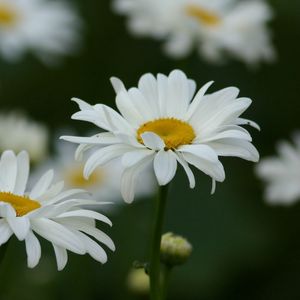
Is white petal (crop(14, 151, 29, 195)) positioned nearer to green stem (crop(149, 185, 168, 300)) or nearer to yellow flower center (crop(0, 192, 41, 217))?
yellow flower center (crop(0, 192, 41, 217))

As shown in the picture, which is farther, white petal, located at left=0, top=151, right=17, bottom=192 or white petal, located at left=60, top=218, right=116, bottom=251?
white petal, located at left=0, top=151, right=17, bottom=192

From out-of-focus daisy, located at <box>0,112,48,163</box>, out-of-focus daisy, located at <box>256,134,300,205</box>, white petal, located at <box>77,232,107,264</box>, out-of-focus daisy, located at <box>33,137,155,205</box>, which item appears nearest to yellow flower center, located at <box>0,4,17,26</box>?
out-of-focus daisy, located at <box>33,137,155,205</box>

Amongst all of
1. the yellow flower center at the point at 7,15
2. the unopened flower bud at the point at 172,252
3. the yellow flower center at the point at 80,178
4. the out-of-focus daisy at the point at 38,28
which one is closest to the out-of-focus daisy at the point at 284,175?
the yellow flower center at the point at 80,178

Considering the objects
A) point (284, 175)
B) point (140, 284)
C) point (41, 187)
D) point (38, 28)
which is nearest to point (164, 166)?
point (41, 187)

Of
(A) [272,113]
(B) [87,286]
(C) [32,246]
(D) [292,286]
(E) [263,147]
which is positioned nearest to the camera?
(C) [32,246]

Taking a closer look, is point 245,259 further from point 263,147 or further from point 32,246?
point 32,246

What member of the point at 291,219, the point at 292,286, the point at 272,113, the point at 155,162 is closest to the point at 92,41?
the point at 272,113
